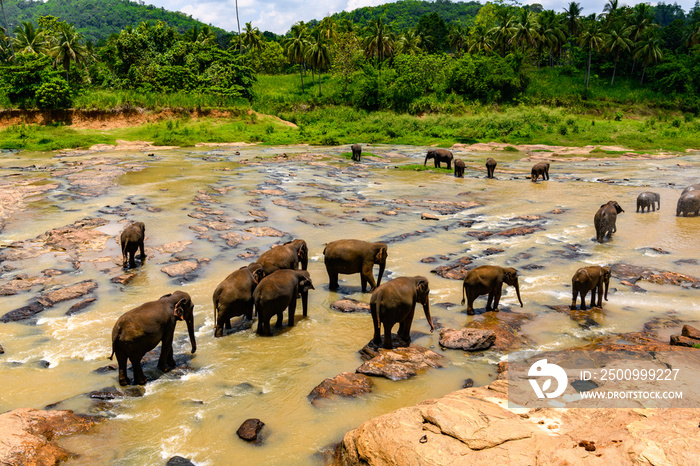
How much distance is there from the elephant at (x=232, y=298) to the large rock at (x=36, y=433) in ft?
9.57

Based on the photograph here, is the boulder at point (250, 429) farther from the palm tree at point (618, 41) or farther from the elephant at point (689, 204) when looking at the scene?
the palm tree at point (618, 41)

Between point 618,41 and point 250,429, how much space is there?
77.0m

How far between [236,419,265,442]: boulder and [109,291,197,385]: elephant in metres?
1.98

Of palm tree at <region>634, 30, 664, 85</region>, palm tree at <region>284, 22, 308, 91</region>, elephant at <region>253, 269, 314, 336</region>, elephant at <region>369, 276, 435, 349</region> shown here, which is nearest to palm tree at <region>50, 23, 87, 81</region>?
palm tree at <region>284, 22, 308, 91</region>

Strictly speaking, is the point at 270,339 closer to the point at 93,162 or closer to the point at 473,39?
the point at 93,162

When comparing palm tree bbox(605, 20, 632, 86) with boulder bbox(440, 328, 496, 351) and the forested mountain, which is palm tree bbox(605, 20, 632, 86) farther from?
the forested mountain

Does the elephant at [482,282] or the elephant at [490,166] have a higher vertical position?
the elephant at [490,166]

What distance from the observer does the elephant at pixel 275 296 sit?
8.88m

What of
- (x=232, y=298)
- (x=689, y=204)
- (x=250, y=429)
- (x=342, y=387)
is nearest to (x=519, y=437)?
(x=342, y=387)

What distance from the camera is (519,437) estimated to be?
184 inches

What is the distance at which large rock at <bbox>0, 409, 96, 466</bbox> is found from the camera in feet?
17.1

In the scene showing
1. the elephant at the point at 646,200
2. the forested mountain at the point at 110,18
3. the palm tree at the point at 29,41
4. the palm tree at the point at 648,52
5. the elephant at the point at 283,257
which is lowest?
the elephant at the point at 646,200

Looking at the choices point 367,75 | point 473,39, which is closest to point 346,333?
point 367,75

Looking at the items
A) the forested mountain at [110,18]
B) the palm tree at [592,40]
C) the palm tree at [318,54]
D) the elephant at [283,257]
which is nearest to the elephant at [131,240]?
the elephant at [283,257]
